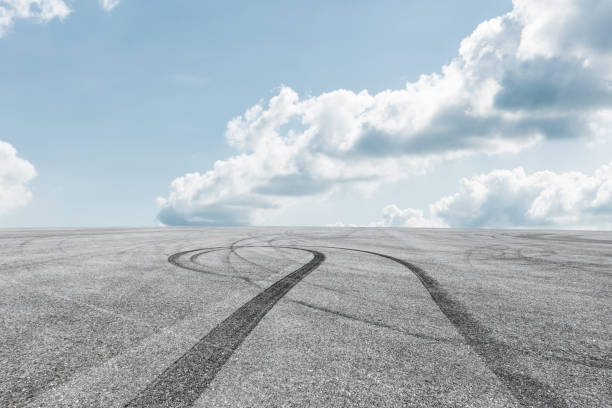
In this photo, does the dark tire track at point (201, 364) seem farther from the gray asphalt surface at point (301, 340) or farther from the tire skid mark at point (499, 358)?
the tire skid mark at point (499, 358)

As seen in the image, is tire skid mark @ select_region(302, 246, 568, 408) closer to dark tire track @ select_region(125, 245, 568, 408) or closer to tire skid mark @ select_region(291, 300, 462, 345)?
dark tire track @ select_region(125, 245, 568, 408)

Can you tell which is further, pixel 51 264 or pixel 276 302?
pixel 51 264

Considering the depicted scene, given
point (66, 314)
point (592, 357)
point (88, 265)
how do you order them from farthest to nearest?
1. point (88, 265)
2. point (66, 314)
3. point (592, 357)

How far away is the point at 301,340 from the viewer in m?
3.48

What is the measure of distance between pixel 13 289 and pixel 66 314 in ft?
7.75

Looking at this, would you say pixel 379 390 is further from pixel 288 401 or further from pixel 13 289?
pixel 13 289

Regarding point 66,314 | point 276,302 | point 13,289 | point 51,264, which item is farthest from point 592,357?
point 51,264

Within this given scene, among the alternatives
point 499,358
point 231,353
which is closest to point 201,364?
point 231,353

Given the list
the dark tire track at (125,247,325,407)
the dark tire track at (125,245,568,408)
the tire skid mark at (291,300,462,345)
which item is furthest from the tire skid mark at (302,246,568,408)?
the dark tire track at (125,247,325,407)

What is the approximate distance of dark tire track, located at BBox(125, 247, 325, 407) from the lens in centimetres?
242

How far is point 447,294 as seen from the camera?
5.47 metres

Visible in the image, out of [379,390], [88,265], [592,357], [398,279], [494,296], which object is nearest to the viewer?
[379,390]

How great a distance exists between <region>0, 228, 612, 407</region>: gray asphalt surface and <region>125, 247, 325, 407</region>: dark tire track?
15 mm

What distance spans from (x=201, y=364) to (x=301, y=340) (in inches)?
42.1
